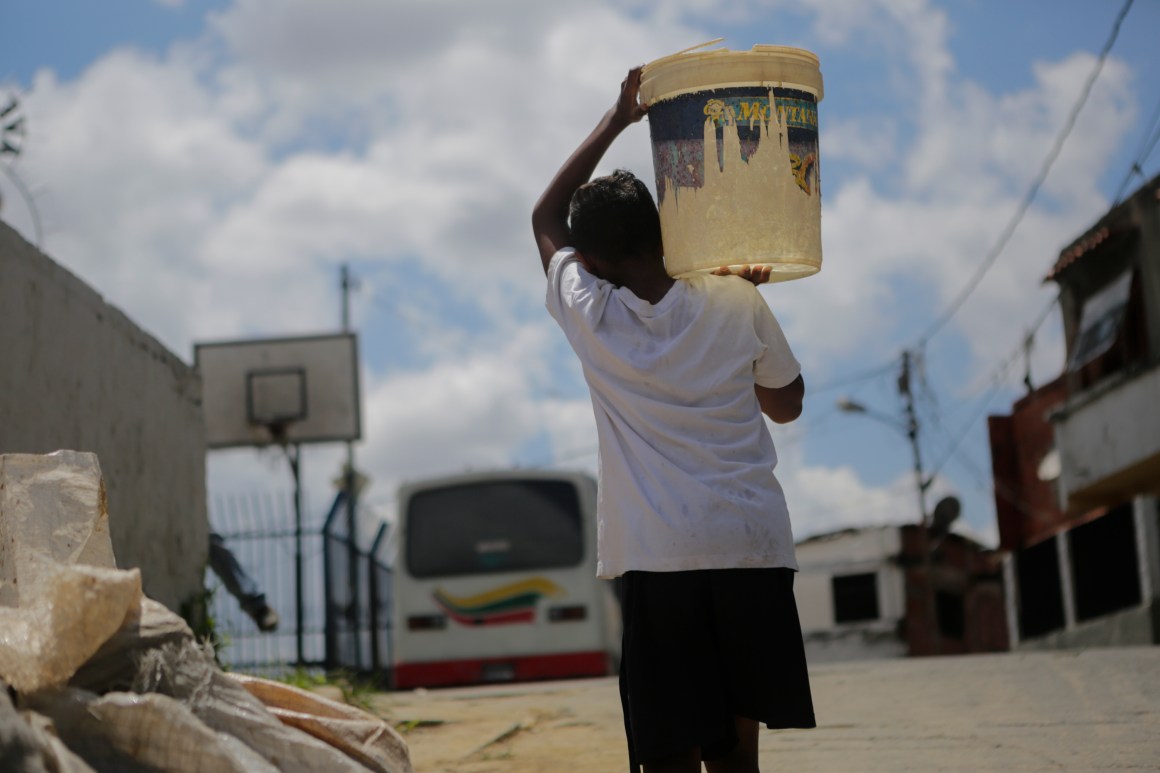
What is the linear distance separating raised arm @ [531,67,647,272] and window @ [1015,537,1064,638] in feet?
73.5

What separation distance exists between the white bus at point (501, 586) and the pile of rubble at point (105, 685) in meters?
11.3

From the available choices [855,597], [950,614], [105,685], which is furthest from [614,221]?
[950,614]

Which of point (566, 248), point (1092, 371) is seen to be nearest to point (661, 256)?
point (566, 248)

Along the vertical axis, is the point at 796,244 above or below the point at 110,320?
below

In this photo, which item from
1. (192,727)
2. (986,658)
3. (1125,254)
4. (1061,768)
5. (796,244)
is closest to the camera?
(192,727)

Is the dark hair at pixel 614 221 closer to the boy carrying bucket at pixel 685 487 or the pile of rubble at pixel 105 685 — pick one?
the boy carrying bucket at pixel 685 487

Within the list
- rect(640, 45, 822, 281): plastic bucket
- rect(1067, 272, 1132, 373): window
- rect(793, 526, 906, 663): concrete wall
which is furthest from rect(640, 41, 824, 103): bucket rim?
rect(793, 526, 906, 663): concrete wall

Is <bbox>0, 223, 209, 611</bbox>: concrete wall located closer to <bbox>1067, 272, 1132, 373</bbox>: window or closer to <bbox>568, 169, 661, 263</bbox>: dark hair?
<bbox>568, 169, 661, 263</bbox>: dark hair

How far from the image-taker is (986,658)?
9164mm

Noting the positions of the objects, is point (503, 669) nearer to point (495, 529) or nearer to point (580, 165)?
point (495, 529)

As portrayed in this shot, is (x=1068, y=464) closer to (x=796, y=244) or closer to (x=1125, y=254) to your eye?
(x=1125, y=254)

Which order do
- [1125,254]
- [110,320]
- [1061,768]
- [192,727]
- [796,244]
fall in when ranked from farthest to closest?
1. [1125,254]
2. [110,320]
3. [1061,768]
4. [796,244]
5. [192,727]

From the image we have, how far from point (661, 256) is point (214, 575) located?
6892 mm

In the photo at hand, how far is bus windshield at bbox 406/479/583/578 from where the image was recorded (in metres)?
14.9
